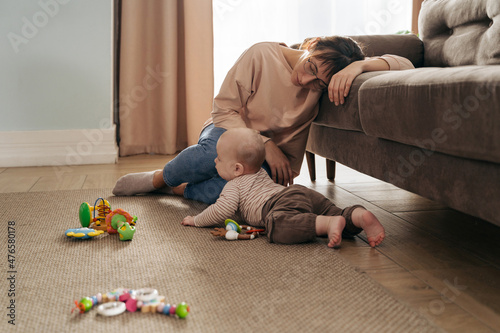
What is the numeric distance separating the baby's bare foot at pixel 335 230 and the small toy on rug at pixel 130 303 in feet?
1.51

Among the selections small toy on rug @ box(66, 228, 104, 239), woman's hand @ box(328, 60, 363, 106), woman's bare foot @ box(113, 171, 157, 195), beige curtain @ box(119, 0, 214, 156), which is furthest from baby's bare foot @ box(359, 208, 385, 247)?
beige curtain @ box(119, 0, 214, 156)

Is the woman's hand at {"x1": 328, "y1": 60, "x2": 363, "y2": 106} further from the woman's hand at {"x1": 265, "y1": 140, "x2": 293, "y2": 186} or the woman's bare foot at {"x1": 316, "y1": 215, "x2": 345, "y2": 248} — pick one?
the woman's bare foot at {"x1": 316, "y1": 215, "x2": 345, "y2": 248}

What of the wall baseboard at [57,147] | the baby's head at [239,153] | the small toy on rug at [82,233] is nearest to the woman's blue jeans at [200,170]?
the baby's head at [239,153]

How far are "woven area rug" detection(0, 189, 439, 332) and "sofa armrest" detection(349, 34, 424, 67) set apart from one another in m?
1.01

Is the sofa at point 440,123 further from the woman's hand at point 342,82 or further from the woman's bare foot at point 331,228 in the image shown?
the woman's bare foot at point 331,228

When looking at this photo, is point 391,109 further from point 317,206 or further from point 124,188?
point 124,188

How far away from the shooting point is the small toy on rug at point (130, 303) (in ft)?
2.77

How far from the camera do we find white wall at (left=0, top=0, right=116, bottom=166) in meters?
2.53

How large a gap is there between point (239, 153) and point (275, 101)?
33 cm

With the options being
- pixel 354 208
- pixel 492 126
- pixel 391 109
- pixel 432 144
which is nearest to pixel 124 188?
pixel 354 208

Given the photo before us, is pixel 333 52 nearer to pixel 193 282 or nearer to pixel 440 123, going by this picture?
pixel 440 123

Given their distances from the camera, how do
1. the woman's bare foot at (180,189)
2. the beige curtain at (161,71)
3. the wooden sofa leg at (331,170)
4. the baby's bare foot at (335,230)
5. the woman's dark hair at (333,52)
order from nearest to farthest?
the baby's bare foot at (335,230) → the woman's dark hair at (333,52) → the woman's bare foot at (180,189) → the wooden sofa leg at (331,170) → the beige curtain at (161,71)

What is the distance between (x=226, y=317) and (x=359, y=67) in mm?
944

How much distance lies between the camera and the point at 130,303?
2.84ft
